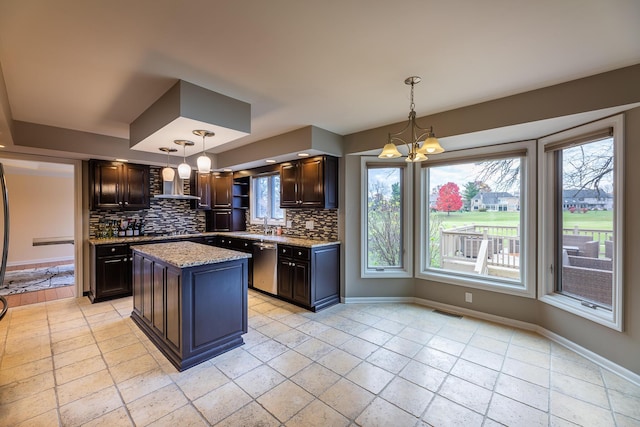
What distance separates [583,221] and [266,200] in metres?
4.63

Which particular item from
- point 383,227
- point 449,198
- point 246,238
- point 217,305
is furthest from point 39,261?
point 449,198

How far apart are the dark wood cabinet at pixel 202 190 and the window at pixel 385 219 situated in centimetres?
327

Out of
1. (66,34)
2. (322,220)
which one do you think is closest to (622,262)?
(322,220)

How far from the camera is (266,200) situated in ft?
18.1

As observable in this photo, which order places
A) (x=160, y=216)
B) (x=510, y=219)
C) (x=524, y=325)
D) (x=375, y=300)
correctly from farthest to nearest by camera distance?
(x=160, y=216) → (x=375, y=300) → (x=510, y=219) → (x=524, y=325)

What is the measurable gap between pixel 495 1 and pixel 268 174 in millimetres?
4102

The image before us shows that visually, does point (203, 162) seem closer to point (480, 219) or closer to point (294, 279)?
point (294, 279)

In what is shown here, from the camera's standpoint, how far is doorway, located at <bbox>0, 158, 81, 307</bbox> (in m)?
6.11

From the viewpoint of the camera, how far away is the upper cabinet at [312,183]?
13.4 feet

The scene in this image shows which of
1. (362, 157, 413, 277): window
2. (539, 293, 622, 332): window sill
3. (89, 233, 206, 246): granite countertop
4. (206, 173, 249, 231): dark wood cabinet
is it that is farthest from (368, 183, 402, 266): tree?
(89, 233, 206, 246): granite countertop

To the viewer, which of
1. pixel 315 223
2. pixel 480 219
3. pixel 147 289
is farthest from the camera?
pixel 315 223

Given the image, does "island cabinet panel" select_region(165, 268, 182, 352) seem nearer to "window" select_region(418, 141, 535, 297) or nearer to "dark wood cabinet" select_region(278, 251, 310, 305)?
"dark wood cabinet" select_region(278, 251, 310, 305)

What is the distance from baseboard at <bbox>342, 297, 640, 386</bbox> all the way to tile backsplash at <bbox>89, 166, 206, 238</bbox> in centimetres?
359

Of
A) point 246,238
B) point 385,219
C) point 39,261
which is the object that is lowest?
point 39,261
